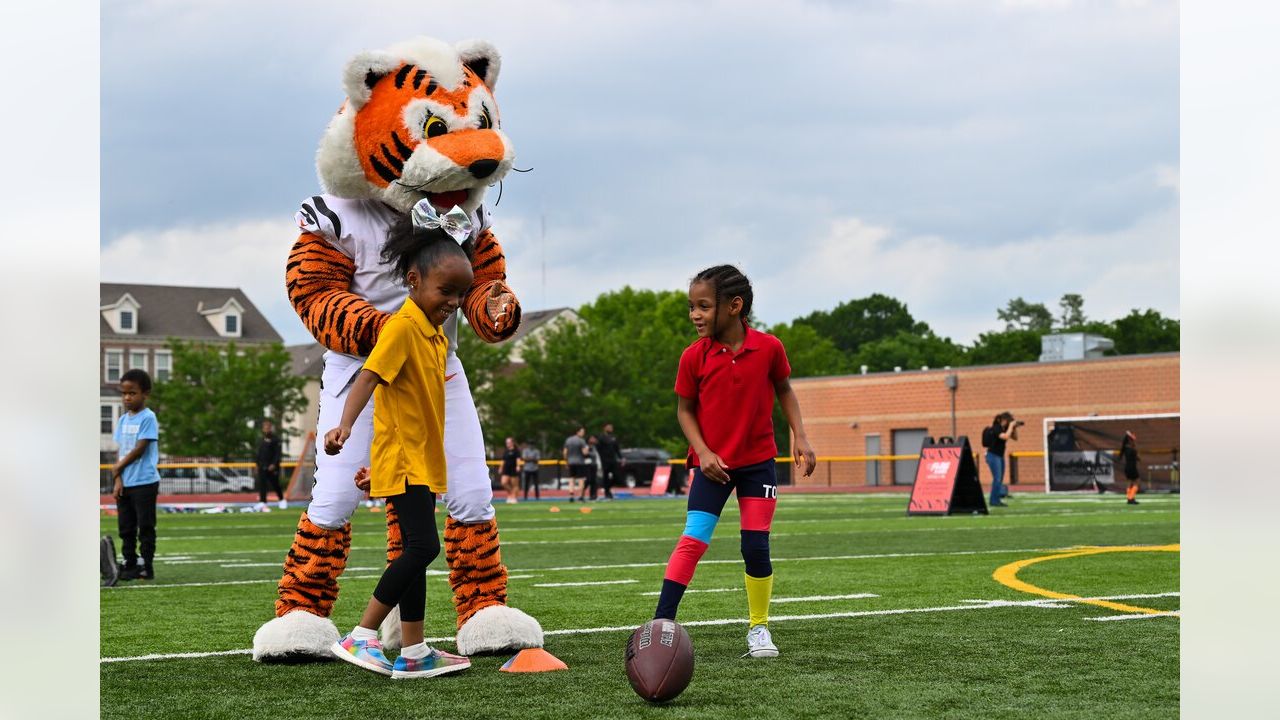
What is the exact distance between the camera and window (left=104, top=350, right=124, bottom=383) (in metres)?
82.6

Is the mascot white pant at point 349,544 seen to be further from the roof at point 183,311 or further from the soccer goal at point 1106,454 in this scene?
the roof at point 183,311

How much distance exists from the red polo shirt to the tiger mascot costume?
2.65 feet

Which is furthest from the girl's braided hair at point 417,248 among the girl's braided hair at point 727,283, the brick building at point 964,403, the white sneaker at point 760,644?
the brick building at point 964,403

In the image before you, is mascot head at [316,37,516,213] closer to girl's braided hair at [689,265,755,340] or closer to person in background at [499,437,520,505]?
girl's braided hair at [689,265,755,340]

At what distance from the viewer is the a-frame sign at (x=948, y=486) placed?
69.4ft

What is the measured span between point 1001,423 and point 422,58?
19596 millimetres

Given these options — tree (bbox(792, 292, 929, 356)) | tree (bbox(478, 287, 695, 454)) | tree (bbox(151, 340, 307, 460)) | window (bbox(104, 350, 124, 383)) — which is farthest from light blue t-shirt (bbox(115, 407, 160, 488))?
tree (bbox(792, 292, 929, 356))

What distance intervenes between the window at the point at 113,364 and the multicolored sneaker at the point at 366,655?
268 ft

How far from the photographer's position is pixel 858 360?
342 ft

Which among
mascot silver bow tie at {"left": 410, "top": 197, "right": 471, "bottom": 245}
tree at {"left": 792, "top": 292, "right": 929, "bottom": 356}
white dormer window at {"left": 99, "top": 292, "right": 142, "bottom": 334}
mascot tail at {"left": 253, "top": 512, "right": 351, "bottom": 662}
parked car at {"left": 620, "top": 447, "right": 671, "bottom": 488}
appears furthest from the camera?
tree at {"left": 792, "top": 292, "right": 929, "bottom": 356}

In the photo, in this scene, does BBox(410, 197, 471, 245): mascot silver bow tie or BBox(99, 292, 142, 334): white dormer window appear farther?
BBox(99, 292, 142, 334): white dormer window
